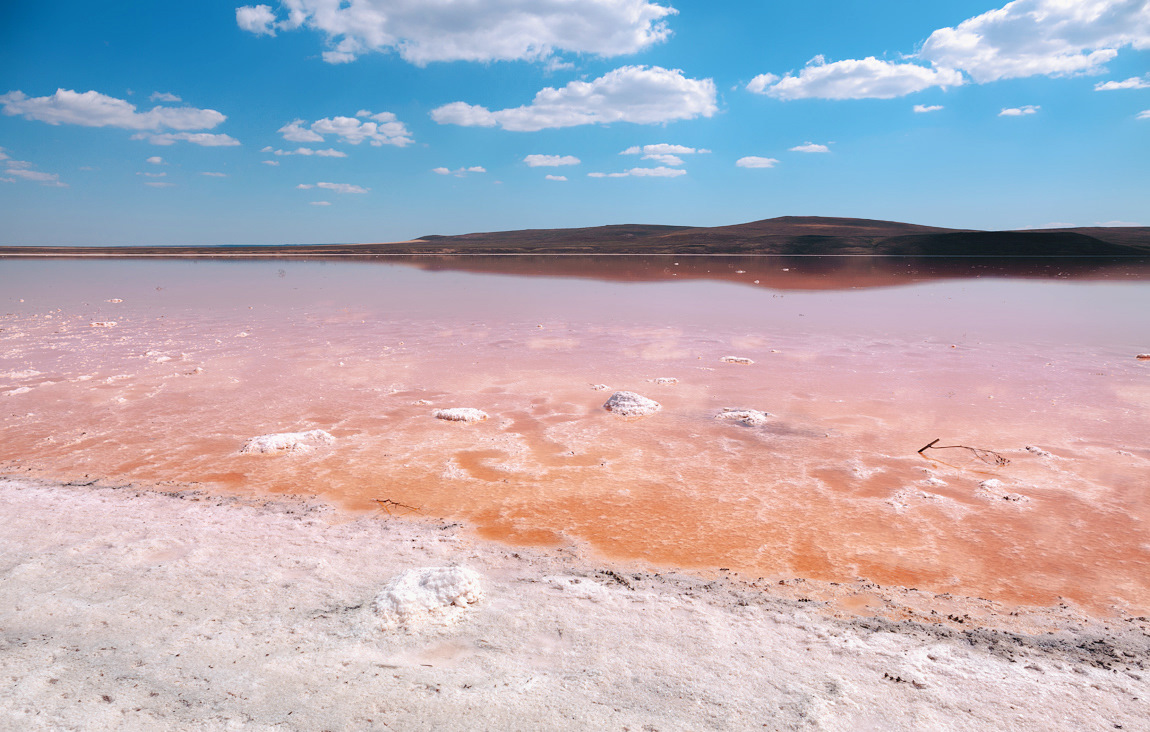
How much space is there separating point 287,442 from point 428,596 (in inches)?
124

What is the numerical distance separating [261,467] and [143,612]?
2249 millimetres

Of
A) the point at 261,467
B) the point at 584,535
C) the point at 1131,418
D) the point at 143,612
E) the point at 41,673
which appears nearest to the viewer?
the point at 41,673

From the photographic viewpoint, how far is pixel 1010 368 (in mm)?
8742

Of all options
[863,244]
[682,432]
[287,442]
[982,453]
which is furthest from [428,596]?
[863,244]

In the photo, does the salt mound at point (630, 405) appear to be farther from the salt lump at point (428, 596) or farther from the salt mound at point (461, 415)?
the salt lump at point (428, 596)

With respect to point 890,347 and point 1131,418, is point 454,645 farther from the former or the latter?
point 890,347

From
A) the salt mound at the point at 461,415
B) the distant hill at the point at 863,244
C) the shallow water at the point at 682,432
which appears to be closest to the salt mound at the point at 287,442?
the shallow water at the point at 682,432

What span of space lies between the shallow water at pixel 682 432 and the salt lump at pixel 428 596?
89cm

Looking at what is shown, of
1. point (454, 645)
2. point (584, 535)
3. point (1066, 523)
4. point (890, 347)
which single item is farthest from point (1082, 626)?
point (890, 347)

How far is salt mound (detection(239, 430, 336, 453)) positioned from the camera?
542 centimetres

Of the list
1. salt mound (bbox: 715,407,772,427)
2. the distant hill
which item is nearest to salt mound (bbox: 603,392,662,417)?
salt mound (bbox: 715,407,772,427)

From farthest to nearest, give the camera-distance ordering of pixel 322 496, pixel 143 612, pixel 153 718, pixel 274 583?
1. pixel 322 496
2. pixel 274 583
3. pixel 143 612
4. pixel 153 718

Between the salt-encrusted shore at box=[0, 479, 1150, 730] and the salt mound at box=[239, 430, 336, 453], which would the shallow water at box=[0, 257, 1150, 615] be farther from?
the salt-encrusted shore at box=[0, 479, 1150, 730]

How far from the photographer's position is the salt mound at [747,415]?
6.28 metres
